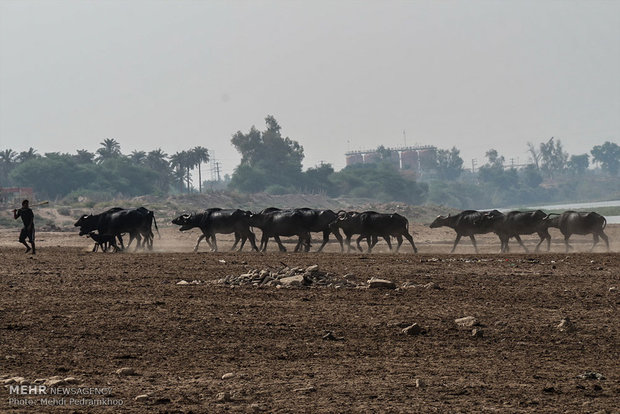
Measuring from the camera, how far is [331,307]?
1527 cm

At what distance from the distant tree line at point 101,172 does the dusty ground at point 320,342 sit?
91282 mm

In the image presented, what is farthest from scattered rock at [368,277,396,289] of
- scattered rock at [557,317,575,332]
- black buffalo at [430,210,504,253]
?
black buffalo at [430,210,504,253]

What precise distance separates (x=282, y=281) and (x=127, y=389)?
28.9 feet

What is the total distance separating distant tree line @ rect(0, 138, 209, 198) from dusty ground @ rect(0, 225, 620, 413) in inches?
3594

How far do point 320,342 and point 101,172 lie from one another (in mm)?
115002

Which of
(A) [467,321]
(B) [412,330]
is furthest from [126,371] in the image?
(A) [467,321]

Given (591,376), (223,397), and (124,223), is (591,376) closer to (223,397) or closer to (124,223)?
(223,397)

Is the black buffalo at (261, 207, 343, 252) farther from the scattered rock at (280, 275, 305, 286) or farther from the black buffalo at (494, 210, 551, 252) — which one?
the scattered rock at (280, 275, 305, 286)

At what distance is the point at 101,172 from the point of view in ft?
407

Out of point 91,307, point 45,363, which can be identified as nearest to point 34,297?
point 91,307

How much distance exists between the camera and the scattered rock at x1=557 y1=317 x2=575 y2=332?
1298cm

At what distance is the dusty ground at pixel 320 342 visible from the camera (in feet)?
30.5

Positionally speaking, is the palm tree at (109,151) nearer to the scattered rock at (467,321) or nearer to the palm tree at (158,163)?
the palm tree at (158,163)

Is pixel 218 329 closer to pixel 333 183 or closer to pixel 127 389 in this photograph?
pixel 127 389
